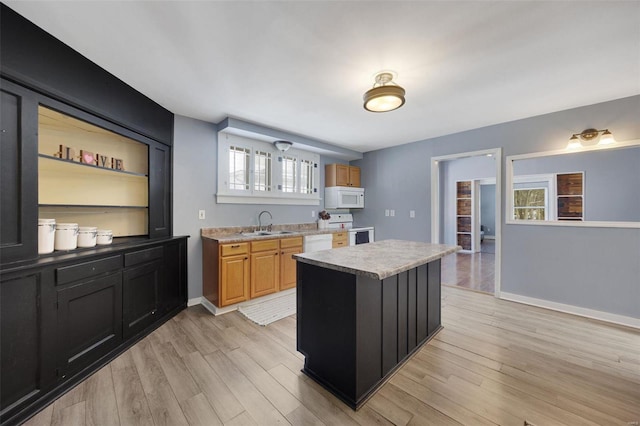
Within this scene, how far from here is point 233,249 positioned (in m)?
2.91

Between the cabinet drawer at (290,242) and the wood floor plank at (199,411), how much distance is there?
1953 mm

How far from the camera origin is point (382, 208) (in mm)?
4910

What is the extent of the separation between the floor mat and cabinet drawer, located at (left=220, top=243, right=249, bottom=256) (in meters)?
0.71

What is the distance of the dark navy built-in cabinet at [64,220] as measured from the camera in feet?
4.77

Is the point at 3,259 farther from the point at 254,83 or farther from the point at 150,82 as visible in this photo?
the point at 254,83

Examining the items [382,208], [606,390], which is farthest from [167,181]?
[606,390]

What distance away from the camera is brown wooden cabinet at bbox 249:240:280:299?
311cm

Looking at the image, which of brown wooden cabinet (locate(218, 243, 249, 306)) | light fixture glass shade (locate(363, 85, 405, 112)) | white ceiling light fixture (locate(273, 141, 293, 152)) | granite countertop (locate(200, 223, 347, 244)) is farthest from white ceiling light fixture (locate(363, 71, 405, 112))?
brown wooden cabinet (locate(218, 243, 249, 306))

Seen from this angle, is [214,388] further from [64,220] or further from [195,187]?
[195,187]

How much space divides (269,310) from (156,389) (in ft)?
4.61

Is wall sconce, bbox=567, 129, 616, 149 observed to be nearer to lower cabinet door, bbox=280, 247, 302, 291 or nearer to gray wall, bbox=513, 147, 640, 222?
gray wall, bbox=513, 147, 640, 222

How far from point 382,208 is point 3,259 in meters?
4.66

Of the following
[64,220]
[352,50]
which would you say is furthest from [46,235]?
[352,50]

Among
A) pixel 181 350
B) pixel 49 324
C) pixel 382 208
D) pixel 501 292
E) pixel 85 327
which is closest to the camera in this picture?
pixel 49 324
